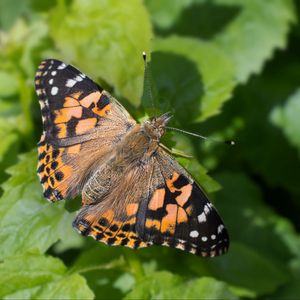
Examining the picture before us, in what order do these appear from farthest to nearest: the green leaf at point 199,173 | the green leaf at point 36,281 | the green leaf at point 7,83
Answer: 1. the green leaf at point 7,83
2. the green leaf at point 36,281
3. the green leaf at point 199,173

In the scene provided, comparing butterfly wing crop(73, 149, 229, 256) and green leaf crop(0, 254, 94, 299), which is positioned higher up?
butterfly wing crop(73, 149, 229, 256)

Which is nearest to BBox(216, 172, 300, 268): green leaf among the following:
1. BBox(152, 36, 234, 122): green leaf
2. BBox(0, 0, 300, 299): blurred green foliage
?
BBox(0, 0, 300, 299): blurred green foliage

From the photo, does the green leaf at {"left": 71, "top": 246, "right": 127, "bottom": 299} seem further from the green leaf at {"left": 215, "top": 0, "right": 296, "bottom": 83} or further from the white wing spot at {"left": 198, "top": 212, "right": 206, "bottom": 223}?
the green leaf at {"left": 215, "top": 0, "right": 296, "bottom": 83}

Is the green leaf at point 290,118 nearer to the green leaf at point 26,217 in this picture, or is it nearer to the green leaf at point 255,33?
the green leaf at point 255,33

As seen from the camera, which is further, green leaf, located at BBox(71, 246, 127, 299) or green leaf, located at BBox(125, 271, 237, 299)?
green leaf, located at BBox(71, 246, 127, 299)

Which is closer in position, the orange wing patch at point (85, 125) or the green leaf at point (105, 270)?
the orange wing patch at point (85, 125)

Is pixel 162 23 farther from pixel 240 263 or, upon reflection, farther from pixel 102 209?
pixel 102 209

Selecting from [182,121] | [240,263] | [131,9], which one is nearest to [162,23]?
[131,9]

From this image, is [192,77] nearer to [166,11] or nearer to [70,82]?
[70,82]

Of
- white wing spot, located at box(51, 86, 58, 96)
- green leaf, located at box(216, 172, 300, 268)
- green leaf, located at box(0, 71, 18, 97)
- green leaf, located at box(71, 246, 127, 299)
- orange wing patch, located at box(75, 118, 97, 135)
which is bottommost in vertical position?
green leaf, located at box(216, 172, 300, 268)

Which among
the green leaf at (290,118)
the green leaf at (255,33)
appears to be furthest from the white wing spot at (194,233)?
the green leaf at (290,118)
